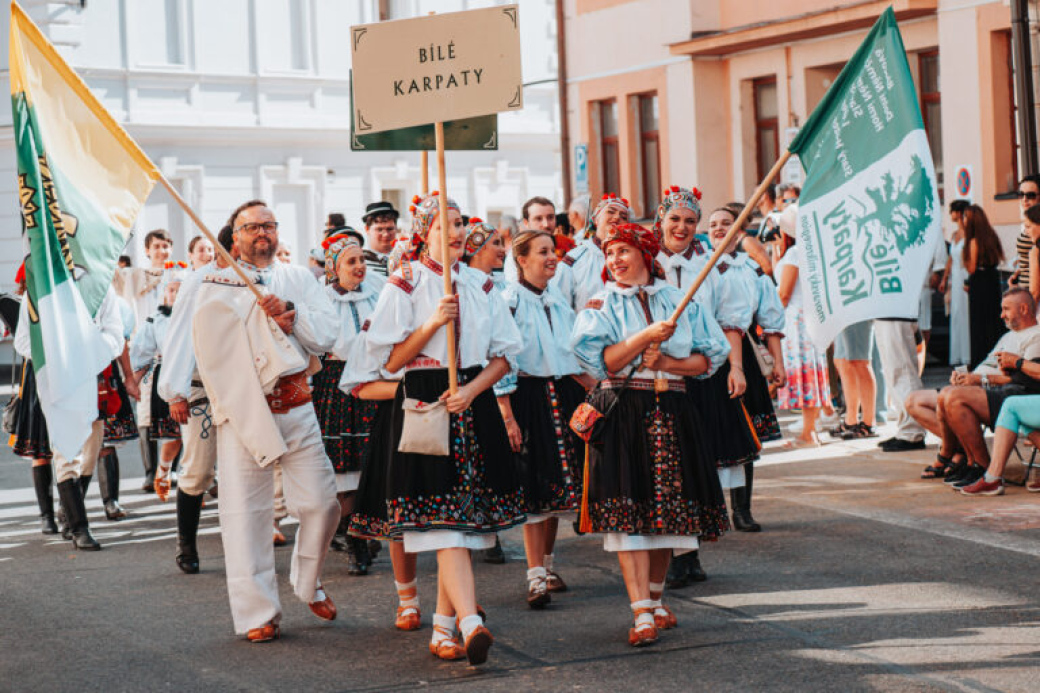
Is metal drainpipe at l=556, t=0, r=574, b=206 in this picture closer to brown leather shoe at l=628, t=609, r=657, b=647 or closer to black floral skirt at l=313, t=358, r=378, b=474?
black floral skirt at l=313, t=358, r=378, b=474

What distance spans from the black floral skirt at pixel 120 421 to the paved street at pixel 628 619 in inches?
37.1

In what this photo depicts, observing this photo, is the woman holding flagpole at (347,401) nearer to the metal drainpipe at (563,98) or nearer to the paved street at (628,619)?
the paved street at (628,619)

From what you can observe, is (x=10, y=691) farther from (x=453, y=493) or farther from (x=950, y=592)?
(x=950, y=592)

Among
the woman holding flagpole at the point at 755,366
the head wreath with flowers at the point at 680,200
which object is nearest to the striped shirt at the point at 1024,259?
the woman holding flagpole at the point at 755,366

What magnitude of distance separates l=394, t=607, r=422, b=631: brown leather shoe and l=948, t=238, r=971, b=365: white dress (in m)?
11.1

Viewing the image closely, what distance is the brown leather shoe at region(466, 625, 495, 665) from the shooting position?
6648mm

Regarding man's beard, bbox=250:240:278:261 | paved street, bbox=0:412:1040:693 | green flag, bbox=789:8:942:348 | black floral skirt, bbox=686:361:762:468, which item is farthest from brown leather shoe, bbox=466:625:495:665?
black floral skirt, bbox=686:361:762:468

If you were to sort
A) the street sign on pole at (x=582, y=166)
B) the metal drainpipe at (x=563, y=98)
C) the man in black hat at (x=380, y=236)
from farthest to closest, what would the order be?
the metal drainpipe at (x=563, y=98)
the street sign on pole at (x=582, y=166)
the man in black hat at (x=380, y=236)

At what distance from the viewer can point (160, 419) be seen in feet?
40.0

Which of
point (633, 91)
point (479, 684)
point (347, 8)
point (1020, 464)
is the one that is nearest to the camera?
point (479, 684)

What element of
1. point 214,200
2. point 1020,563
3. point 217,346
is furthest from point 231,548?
point 214,200

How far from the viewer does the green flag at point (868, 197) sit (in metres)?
7.01

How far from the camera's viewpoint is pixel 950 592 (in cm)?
783

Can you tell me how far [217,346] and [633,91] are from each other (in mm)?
22832
